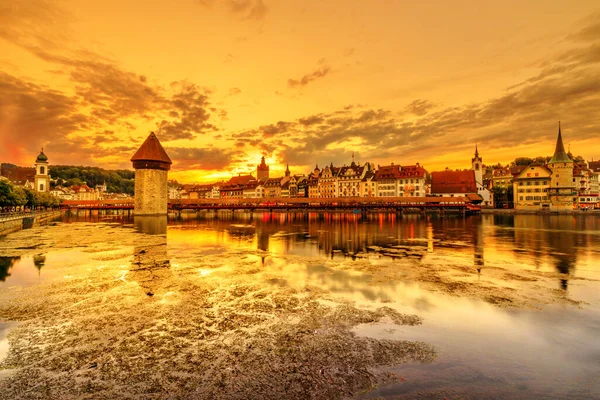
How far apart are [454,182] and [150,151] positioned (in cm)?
6818

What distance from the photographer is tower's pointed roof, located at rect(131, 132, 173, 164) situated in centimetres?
5885

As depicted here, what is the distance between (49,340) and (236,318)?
3379mm

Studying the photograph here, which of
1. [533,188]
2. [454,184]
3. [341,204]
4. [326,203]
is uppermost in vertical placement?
[454,184]

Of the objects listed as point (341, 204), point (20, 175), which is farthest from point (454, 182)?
point (20, 175)

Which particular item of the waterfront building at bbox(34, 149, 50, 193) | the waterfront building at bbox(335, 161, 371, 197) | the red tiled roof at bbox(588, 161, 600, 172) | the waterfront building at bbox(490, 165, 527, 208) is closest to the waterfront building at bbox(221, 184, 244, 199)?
the waterfront building at bbox(335, 161, 371, 197)

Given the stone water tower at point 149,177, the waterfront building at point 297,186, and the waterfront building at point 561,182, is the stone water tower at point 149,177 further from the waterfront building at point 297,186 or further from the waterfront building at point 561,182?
the waterfront building at point 561,182

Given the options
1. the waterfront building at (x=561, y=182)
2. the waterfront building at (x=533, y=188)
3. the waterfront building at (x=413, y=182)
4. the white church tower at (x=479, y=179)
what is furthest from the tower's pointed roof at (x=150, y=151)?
the waterfront building at (x=561, y=182)

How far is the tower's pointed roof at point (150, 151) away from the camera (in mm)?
58847

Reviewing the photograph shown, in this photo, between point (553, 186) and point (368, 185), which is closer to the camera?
point (553, 186)

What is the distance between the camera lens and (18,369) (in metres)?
4.86

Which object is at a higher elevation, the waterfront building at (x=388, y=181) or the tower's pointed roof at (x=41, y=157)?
the tower's pointed roof at (x=41, y=157)

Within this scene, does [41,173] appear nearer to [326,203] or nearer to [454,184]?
[326,203]

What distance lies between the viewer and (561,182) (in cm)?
6241

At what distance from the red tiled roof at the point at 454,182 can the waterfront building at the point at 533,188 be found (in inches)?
347
